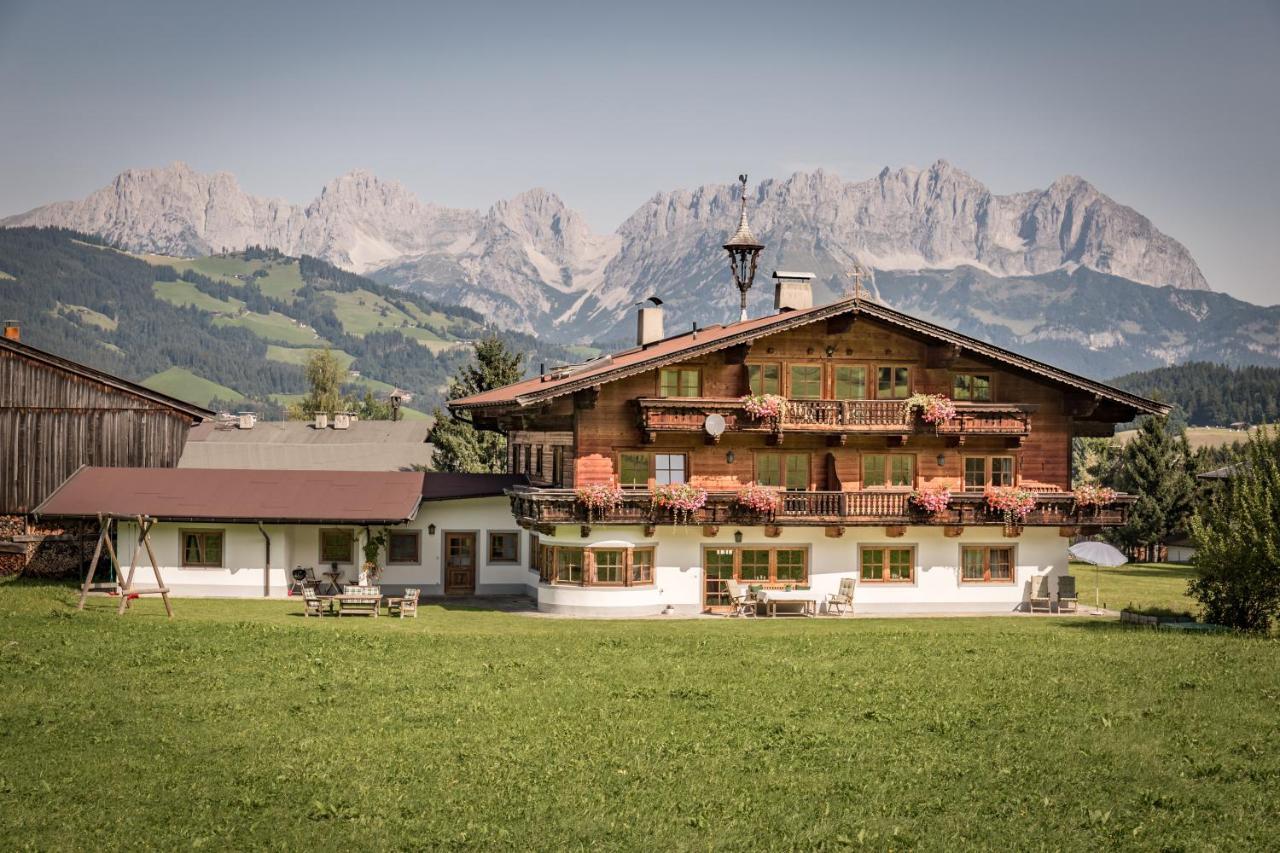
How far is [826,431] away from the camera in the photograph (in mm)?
37969

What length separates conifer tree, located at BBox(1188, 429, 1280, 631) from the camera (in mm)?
29438

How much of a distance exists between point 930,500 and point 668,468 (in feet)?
25.2

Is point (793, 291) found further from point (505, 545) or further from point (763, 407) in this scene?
point (505, 545)

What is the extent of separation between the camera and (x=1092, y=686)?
23.2 m

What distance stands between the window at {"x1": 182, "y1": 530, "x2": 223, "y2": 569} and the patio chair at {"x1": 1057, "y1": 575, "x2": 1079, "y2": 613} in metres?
25.8

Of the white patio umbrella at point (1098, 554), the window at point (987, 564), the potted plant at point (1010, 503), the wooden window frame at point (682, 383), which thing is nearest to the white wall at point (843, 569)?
the window at point (987, 564)

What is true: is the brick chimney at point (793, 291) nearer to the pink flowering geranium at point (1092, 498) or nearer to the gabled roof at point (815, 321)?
the gabled roof at point (815, 321)

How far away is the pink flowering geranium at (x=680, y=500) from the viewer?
36.6 meters

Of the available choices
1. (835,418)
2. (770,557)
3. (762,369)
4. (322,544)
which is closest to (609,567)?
(770,557)

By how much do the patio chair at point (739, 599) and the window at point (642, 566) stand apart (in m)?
2.32

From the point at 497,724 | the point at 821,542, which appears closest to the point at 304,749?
the point at 497,724

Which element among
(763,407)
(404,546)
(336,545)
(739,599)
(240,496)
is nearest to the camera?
(763,407)

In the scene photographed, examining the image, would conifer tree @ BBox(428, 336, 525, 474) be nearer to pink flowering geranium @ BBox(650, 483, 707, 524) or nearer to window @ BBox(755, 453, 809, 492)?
window @ BBox(755, 453, 809, 492)

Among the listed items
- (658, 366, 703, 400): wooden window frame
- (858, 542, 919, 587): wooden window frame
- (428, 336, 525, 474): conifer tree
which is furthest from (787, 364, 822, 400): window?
(428, 336, 525, 474): conifer tree
